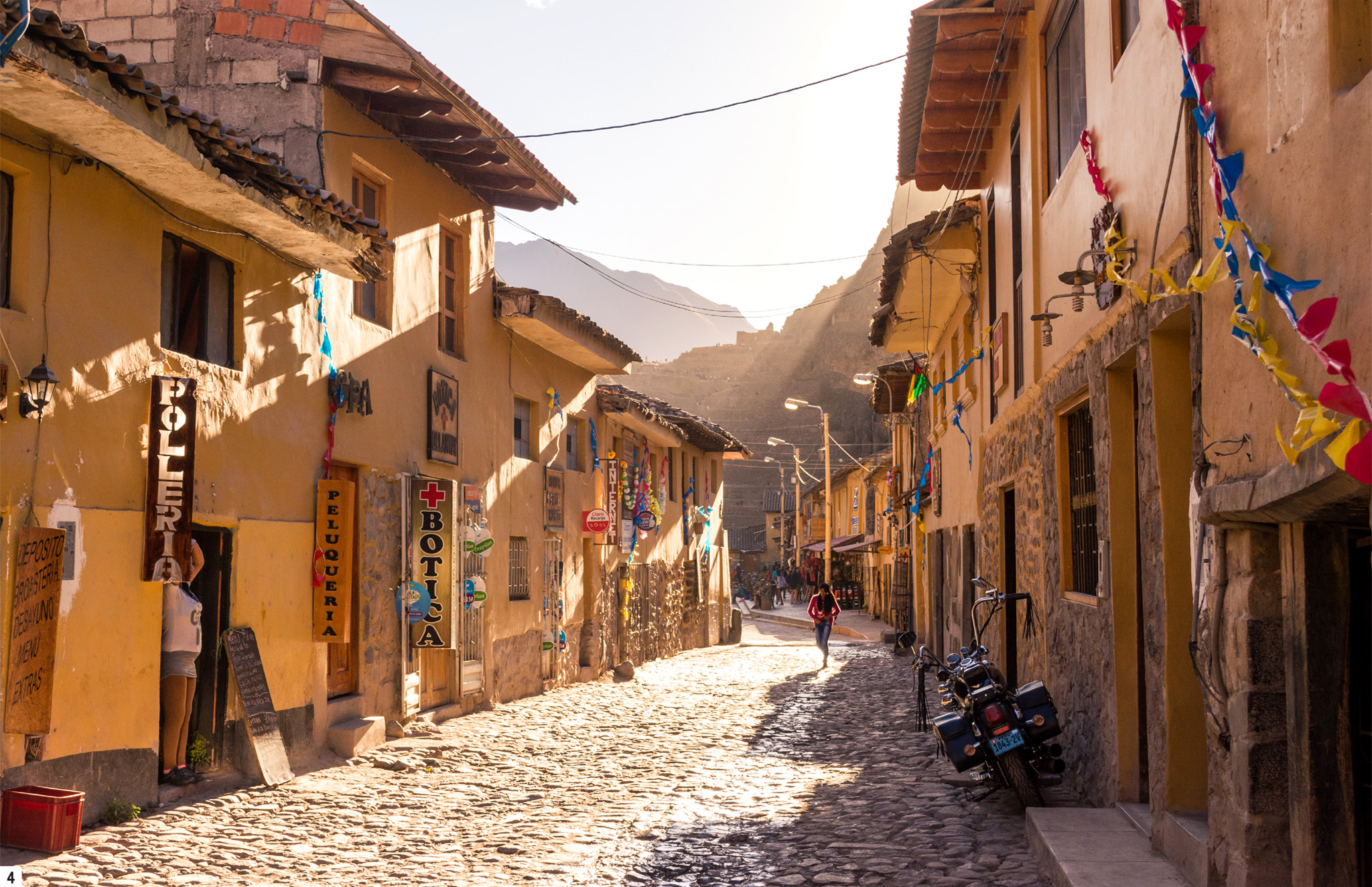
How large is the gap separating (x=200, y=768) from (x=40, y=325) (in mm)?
3737

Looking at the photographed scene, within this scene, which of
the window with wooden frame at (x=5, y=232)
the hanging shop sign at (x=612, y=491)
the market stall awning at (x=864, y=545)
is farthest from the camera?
the market stall awning at (x=864, y=545)

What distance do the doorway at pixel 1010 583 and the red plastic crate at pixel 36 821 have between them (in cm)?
858

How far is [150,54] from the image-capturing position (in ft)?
37.4

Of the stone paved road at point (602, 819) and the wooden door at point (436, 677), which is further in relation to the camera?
the wooden door at point (436, 677)

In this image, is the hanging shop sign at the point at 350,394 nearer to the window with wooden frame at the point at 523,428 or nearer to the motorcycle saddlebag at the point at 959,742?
the window with wooden frame at the point at 523,428

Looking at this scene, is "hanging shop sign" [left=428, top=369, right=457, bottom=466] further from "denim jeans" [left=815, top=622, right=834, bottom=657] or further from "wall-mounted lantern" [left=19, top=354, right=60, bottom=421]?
"denim jeans" [left=815, top=622, right=834, bottom=657]


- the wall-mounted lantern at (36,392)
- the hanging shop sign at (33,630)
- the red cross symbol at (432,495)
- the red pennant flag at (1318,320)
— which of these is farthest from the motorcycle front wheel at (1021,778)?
the red cross symbol at (432,495)

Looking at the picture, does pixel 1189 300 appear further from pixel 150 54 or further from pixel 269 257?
pixel 150 54

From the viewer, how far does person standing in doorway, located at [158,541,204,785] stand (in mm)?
8516

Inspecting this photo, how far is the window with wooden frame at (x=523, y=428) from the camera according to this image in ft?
55.6

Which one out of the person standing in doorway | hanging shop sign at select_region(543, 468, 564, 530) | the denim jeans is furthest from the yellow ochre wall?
the denim jeans

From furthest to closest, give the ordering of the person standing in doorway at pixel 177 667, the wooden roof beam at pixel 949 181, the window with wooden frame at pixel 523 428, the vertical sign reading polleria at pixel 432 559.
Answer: the window with wooden frame at pixel 523 428
the wooden roof beam at pixel 949 181
the vertical sign reading polleria at pixel 432 559
the person standing in doorway at pixel 177 667

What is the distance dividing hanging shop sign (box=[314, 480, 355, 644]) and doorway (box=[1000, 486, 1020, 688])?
658 centimetres

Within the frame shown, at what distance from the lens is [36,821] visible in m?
6.68
